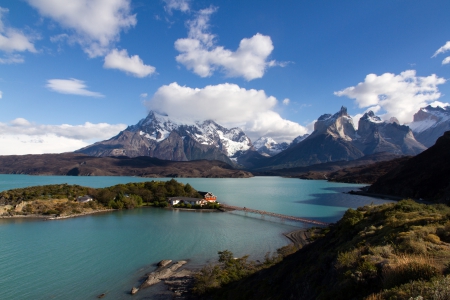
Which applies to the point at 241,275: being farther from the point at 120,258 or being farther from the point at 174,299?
the point at 120,258

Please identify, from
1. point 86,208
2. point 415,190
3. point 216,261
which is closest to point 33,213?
point 86,208

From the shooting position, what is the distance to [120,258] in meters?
31.4

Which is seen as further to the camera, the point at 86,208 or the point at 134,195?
the point at 134,195

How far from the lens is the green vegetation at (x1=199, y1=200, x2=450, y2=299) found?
625cm

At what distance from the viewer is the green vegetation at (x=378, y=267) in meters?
6.25

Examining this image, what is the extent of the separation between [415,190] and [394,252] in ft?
299

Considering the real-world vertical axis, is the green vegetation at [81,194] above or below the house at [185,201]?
above

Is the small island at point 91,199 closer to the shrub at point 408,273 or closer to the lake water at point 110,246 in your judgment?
the lake water at point 110,246

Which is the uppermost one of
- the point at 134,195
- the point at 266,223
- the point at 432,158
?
the point at 432,158

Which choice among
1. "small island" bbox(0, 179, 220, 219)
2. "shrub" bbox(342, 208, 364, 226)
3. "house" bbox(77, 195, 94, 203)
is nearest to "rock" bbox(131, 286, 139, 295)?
"shrub" bbox(342, 208, 364, 226)

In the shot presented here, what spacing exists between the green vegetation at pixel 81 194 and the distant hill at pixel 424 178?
68.0 meters

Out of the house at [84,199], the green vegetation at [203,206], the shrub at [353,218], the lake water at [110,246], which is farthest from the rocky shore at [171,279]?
the house at [84,199]

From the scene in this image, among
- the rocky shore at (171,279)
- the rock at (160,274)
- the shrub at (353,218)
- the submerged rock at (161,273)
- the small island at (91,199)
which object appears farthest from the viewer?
the small island at (91,199)

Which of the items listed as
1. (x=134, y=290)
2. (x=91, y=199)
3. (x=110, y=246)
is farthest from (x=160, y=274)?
(x=91, y=199)
